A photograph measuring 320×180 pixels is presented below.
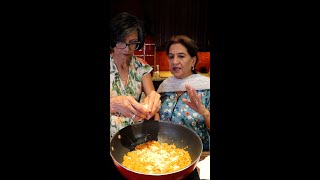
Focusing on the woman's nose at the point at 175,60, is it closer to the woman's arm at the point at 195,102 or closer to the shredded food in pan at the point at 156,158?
the woman's arm at the point at 195,102

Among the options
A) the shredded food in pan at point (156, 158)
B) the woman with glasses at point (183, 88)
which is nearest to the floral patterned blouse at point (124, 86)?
the woman with glasses at point (183, 88)

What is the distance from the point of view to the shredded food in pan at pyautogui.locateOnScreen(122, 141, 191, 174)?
859 millimetres

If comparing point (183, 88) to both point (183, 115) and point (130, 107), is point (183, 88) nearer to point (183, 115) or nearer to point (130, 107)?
point (183, 115)

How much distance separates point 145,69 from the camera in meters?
1.48

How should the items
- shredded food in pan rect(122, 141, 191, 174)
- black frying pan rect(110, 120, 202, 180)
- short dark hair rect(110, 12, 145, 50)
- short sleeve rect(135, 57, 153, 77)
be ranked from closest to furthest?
shredded food in pan rect(122, 141, 191, 174) → black frying pan rect(110, 120, 202, 180) → short dark hair rect(110, 12, 145, 50) → short sleeve rect(135, 57, 153, 77)

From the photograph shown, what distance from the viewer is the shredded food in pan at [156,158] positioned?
33.8 inches

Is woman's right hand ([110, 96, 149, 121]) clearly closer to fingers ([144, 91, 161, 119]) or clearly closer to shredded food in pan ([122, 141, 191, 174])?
fingers ([144, 91, 161, 119])

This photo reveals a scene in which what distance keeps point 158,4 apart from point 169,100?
82 cm

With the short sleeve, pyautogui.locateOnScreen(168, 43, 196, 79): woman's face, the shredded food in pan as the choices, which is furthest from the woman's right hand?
pyautogui.locateOnScreen(168, 43, 196, 79): woman's face

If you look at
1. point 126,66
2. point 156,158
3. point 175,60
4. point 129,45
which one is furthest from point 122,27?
point 156,158

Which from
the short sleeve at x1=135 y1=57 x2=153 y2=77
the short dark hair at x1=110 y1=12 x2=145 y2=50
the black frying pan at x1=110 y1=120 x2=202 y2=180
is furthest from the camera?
the short sleeve at x1=135 y1=57 x2=153 y2=77

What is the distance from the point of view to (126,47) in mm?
1294
